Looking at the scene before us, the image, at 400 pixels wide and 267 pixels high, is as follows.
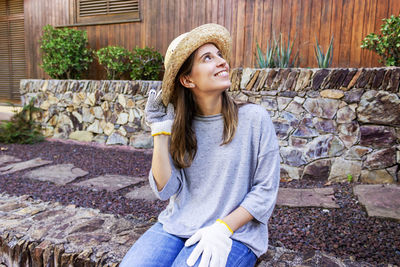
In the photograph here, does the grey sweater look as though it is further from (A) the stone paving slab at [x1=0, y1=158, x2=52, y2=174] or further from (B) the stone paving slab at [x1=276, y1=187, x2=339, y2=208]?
(A) the stone paving slab at [x1=0, y1=158, x2=52, y2=174]

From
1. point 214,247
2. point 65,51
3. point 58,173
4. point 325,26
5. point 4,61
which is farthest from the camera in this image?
point 4,61

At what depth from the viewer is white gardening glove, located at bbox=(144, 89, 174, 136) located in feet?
4.87

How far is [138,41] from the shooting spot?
610 centimetres

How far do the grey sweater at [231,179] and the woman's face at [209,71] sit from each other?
146mm

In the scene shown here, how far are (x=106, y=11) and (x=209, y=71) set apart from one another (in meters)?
5.66

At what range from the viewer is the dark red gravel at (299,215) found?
2.06 meters

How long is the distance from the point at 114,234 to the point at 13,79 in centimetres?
749

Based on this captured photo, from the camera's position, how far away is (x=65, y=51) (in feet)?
19.6

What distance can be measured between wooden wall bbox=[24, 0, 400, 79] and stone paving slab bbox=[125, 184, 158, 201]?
9.66 ft

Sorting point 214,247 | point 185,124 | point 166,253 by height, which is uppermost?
point 185,124

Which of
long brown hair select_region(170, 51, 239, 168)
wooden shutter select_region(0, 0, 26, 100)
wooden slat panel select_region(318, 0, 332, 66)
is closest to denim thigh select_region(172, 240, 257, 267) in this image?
long brown hair select_region(170, 51, 239, 168)

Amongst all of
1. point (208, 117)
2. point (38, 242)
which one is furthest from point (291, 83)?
point (38, 242)

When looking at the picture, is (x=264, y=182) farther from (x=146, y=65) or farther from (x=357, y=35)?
(x=146, y=65)

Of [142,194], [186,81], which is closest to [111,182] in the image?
[142,194]
